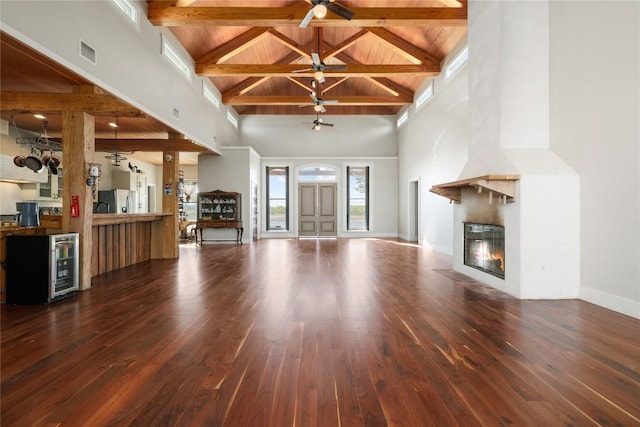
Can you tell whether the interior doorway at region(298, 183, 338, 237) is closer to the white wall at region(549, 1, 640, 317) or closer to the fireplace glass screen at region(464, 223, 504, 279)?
the fireplace glass screen at region(464, 223, 504, 279)

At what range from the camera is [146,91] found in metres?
6.05

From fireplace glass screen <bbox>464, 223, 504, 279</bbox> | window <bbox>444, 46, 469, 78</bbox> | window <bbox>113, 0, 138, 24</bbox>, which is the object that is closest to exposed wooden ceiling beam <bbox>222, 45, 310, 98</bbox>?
window <bbox>444, 46, 469, 78</bbox>

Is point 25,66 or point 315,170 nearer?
point 25,66

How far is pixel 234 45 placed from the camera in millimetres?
8773

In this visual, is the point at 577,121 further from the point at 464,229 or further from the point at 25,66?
the point at 25,66

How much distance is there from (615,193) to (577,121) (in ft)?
2.87

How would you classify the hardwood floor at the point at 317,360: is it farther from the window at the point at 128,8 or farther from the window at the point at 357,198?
the window at the point at 357,198

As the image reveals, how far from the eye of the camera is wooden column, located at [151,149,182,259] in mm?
7582

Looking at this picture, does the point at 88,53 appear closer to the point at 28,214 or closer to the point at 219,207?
the point at 28,214

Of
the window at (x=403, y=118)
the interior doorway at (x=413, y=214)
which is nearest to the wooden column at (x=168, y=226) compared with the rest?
the interior doorway at (x=413, y=214)

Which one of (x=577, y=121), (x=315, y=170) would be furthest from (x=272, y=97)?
(x=577, y=121)

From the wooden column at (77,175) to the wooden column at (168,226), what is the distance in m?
2.99

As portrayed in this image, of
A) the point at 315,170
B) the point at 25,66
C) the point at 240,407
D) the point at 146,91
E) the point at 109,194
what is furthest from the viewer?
the point at 315,170

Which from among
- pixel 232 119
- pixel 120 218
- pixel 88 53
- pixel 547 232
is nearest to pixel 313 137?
pixel 232 119
